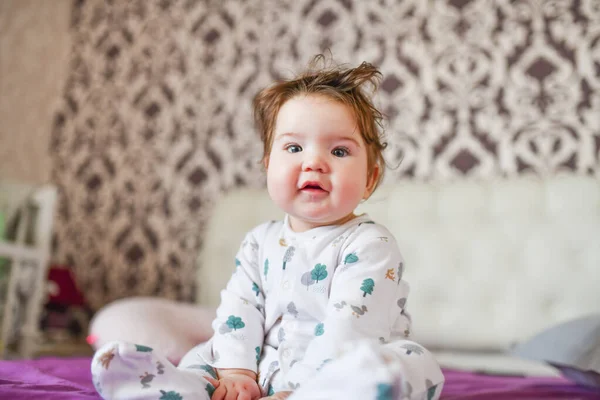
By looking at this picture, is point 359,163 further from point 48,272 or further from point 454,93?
point 48,272

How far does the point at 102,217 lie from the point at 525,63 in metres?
2.11

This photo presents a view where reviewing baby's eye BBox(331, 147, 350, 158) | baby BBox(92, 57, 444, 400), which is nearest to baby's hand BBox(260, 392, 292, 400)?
baby BBox(92, 57, 444, 400)

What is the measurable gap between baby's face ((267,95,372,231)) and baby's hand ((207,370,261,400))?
0.30 metres

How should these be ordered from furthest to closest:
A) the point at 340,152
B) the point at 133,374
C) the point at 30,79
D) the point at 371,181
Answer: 1. the point at 30,79
2. the point at 371,181
3. the point at 340,152
4. the point at 133,374

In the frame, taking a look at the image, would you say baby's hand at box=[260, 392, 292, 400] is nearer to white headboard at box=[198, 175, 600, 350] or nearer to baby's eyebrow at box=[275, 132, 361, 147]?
baby's eyebrow at box=[275, 132, 361, 147]

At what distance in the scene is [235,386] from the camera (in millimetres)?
941

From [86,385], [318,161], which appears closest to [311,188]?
[318,161]

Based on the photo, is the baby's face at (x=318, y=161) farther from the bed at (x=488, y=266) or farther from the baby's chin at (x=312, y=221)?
the bed at (x=488, y=266)

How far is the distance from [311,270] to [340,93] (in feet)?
1.08

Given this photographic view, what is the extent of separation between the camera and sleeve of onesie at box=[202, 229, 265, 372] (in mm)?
1021

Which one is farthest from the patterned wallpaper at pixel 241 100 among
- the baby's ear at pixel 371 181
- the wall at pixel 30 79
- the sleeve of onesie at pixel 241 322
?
the sleeve of onesie at pixel 241 322

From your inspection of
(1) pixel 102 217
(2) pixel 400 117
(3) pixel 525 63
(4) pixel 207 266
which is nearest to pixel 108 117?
(1) pixel 102 217

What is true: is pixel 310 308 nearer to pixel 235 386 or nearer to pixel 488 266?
pixel 235 386

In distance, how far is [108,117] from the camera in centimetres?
299
